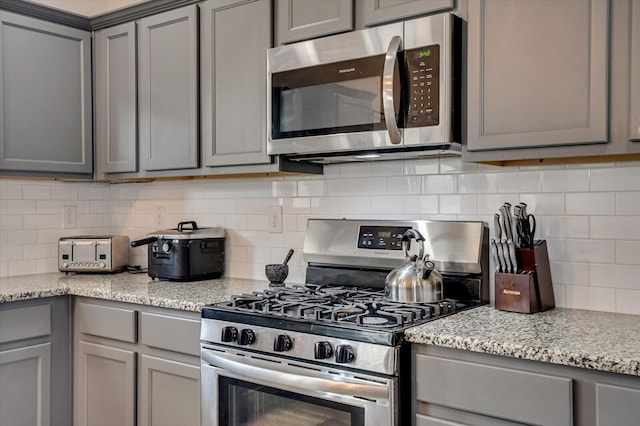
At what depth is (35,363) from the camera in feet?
8.29

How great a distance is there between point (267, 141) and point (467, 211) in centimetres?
86


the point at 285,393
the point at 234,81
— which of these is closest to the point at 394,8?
the point at 234,81

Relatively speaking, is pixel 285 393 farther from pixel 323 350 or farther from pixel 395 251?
pixel 395 251

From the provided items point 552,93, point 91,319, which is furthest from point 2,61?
point 552,93

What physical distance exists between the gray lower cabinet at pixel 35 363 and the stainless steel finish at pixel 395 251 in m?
1.18

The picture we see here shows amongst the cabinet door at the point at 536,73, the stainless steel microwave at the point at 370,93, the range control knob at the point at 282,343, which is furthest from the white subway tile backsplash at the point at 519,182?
the range control knob at the point at 282,343

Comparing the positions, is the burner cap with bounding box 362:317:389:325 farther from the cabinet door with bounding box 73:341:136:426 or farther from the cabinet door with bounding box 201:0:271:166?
the cabinet door with bounding box 73:341:136:426

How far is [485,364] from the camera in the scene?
4.93 feet

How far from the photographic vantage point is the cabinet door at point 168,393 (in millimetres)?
2182

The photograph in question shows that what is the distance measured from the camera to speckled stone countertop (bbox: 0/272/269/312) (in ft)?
7.45

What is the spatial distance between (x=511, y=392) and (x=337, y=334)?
0.50m

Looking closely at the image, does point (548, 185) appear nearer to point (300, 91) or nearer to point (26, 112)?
point (300, 91)

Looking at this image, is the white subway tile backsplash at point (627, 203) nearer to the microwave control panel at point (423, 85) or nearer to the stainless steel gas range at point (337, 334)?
the stainless steel gas range at point (337, 334)

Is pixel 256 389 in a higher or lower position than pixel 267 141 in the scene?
lower
